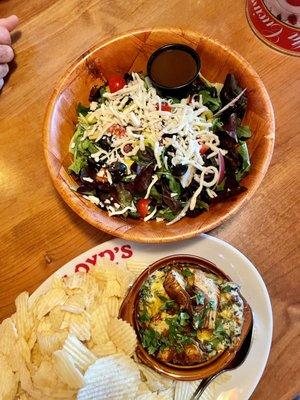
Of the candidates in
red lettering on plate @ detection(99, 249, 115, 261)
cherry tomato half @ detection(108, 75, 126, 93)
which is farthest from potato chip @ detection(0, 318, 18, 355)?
cherry tomato half @ detection(108, 75, 126, 93)

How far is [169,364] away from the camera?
1.50m

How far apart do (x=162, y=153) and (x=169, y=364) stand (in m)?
0.66

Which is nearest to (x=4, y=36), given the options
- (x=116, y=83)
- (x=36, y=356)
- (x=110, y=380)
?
(x=116, y=83)

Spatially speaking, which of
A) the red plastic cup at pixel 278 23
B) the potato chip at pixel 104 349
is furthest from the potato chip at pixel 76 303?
the red plastic cup at pixel 278 23

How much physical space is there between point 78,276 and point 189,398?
50 centimetres

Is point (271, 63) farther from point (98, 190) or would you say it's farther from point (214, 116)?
point (98, 190)

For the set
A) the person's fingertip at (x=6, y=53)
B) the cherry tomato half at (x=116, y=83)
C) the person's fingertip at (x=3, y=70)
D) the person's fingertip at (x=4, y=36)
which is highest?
the person's fingertip at (x=4, y=36)

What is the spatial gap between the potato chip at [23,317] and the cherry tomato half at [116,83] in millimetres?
773

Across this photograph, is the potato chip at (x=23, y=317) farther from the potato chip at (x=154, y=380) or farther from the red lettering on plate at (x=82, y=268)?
the potato chip at (x=154, y=380)

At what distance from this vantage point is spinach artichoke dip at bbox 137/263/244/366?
1491 mm

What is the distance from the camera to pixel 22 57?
80.6 inches

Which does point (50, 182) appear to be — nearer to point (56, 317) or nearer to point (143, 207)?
point (143, 207)

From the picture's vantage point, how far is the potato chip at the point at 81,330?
1566 mm

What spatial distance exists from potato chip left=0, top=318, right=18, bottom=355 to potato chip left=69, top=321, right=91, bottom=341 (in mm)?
195
